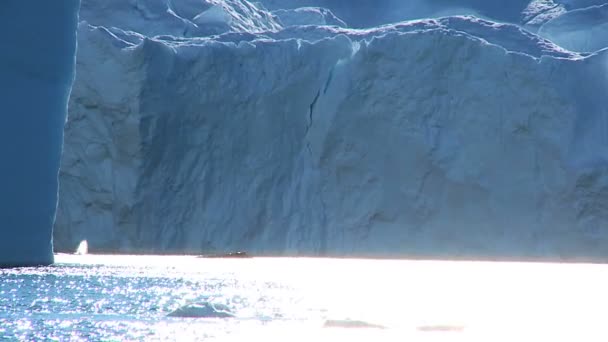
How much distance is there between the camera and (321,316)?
14562 mm

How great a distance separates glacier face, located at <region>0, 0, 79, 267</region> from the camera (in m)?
20.1

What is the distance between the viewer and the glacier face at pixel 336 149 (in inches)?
976

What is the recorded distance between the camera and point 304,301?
55.0 feet

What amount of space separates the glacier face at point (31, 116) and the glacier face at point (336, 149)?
3.92 m

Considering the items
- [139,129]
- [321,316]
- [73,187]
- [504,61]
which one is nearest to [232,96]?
[139,129]

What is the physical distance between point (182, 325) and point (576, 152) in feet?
44.9

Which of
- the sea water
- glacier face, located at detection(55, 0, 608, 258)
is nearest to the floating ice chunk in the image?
the sea water

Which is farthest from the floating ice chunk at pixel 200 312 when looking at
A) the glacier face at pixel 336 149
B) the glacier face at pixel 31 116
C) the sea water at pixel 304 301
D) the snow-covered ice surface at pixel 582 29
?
the snow-covered ice surface at pixel 582 29

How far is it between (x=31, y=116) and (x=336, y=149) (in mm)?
7061

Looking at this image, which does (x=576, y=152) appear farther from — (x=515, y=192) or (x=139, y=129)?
(x=139, y=129)

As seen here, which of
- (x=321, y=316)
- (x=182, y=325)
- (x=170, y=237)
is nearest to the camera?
(x=182, y=325)

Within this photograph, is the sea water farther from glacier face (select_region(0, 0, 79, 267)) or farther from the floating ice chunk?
glacier face (select_region(0, 0, 79, 267))

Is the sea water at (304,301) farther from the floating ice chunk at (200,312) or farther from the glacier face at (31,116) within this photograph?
the glacier face at (31,116)

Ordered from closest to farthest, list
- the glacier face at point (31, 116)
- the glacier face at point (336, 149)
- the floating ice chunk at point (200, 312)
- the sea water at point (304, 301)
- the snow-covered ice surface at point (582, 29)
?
the sea water at point (304, 301), the floating ice chunk at point (200, 312), the glacier face at point (31, 116), the glacier face at point (336, 149), the snow-covered ice surface at point (582, 29)
